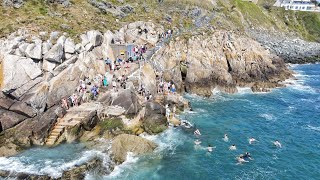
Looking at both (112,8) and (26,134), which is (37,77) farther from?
(112,8)

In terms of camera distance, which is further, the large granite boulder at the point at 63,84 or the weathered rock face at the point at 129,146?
the large granite boulder at the point at 63,84

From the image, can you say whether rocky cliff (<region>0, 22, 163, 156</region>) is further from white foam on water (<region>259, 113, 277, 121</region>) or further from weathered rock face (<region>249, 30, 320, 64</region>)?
weathered rock face (<region>249, 30, 320, 64</region>)

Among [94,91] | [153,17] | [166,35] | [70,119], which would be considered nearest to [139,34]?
[166,35]

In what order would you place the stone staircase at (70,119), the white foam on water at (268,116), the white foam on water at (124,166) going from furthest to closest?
the white foam on water at (268,116) → the stone staircase at (70,119) → the white foam on water at (124,166)

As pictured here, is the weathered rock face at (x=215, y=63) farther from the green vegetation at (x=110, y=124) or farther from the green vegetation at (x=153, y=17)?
the green vegetation at (x=110, y=124)

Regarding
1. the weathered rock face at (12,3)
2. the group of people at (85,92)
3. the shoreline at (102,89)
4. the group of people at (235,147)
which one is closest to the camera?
the group of people at (235,147)

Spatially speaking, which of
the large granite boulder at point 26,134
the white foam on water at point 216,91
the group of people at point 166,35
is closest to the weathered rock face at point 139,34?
the group of people at point 166,35

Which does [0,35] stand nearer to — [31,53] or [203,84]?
[31,53]

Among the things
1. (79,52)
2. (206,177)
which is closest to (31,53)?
(79,52)
